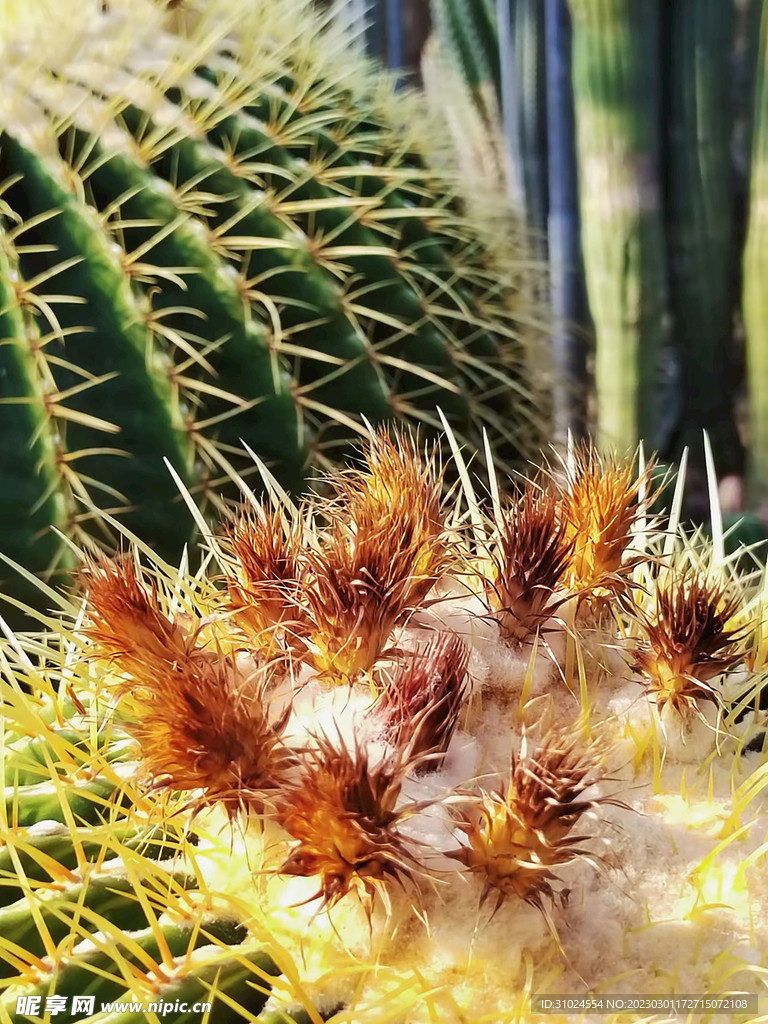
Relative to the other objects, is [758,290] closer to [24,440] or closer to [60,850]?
[24,440]

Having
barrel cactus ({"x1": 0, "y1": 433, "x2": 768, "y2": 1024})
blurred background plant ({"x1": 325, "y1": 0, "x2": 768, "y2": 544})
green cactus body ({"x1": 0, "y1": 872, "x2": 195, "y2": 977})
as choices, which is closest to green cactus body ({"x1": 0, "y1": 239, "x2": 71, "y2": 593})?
barrel cactus ({"x1": 0, "y1": 433, "x2": 768, "y2": 1024})

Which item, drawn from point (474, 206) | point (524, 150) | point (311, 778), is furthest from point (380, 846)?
point (524, 150)

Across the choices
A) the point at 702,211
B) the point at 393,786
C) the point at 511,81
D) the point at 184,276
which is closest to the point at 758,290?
the point at 702,211

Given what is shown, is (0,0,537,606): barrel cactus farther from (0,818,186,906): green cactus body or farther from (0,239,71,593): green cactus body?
(0,818,186,906): green cactus body

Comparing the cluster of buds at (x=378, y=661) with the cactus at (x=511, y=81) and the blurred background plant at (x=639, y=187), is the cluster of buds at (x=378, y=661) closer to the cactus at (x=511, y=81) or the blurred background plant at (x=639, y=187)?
the blurred background plant at (x=639, y=187)

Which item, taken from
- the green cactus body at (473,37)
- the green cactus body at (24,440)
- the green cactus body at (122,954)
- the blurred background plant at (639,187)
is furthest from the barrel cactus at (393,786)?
the green cactus body at (473,37)

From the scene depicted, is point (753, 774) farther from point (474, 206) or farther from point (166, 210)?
point (474, 206)
